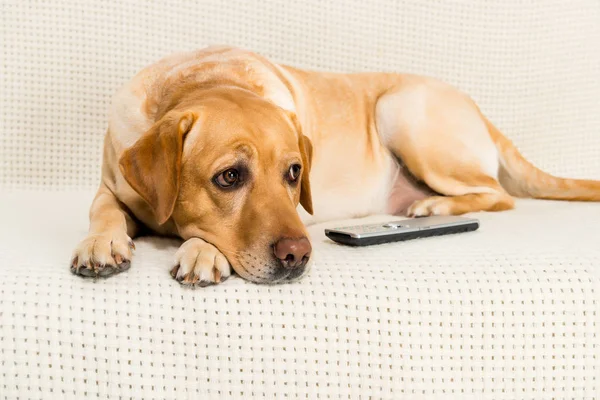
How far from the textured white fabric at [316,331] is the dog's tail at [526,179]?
1252 mm

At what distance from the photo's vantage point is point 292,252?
5.40ft

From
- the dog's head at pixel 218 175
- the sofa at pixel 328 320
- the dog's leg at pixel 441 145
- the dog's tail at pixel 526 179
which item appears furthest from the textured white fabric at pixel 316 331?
the dog's tail at pixel 526 179

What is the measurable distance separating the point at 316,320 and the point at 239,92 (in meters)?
0.81

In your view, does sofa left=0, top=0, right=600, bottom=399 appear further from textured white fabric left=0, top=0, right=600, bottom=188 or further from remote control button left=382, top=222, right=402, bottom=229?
→ textured white fabric left=0, top=0, right=600, bottom=188

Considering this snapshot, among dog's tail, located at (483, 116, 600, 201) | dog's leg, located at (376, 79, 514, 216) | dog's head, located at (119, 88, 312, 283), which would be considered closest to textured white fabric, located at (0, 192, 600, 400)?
dog's head, located at (119, 88, 312, 283)

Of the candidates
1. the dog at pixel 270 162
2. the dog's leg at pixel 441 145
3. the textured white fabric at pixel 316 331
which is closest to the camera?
the textured white fabric at pixel 316 331

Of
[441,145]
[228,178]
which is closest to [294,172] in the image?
[228,178]

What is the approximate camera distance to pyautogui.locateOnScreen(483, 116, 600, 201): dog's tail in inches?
118

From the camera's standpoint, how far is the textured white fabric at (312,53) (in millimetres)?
3195

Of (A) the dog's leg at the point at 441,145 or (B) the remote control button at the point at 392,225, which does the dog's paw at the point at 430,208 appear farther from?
Answer: (B) the remote control button at the point at 392,225

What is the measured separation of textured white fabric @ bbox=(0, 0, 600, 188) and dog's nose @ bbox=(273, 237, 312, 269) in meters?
1.91

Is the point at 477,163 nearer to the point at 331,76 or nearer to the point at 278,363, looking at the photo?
the point at 331,76

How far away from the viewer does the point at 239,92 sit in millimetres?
2057

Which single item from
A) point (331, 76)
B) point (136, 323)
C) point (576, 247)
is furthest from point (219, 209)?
point (331, 76)
